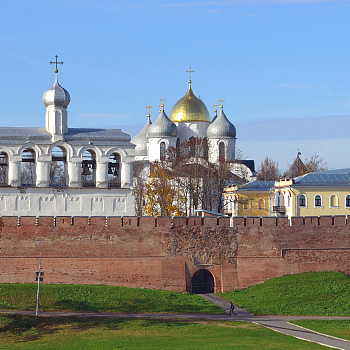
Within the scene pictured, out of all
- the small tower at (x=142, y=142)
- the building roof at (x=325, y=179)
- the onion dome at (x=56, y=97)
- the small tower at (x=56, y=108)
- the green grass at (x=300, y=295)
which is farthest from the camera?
the small tower at (x=142, y=142)

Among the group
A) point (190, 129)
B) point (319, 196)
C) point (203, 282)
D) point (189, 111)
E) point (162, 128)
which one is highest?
point (189, 111)

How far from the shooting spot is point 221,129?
6344 centimetres

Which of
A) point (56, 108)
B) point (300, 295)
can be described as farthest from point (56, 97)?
point (300, 295)

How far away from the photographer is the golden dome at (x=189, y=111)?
65625mm

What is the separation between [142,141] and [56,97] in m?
24.4

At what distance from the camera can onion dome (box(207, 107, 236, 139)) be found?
6338 cm

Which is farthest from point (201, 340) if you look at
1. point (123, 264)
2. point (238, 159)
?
point (238, 159)

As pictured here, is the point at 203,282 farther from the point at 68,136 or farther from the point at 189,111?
the point at 189,111

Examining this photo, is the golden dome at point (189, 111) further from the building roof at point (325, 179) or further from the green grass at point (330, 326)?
the green grass at point (330, 326)

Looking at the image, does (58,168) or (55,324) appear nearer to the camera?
(55,324)

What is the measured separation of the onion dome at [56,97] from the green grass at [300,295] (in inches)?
513

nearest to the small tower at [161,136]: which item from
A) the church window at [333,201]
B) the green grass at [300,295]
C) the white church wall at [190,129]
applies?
the white church wall at [190,129]

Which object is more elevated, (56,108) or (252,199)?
(56,108)

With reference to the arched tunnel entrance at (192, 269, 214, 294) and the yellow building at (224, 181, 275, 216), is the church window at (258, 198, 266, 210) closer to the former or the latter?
the yellow building at (224, 181, 275, 216)
